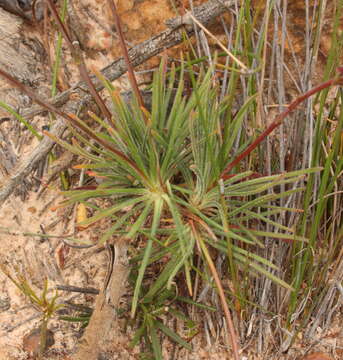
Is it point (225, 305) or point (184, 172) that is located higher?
point (184, 172)

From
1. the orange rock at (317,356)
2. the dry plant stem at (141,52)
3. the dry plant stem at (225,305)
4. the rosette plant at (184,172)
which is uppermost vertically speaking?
the dry plant stem at (141,52)

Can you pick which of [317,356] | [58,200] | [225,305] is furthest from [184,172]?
[317,356]

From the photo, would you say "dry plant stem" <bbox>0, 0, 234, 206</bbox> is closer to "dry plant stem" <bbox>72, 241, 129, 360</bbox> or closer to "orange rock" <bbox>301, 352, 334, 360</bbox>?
"dry plant stem" <bbox>72, 241, 129, 360</bbox>

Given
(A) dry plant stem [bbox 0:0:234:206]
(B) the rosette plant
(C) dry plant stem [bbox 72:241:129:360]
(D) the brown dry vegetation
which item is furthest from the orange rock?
(A) dry plant stem [bbox 0:0:234:206]

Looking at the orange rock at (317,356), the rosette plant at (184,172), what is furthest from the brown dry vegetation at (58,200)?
the rosette plant at (184,172)

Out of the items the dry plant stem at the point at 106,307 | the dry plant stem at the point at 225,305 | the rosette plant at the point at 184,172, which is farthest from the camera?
the dry plant stem at the point at 106,307

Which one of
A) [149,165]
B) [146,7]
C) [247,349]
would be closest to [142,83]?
[146,7]

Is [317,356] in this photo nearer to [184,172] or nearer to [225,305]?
[225,305]

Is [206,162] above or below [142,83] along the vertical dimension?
below

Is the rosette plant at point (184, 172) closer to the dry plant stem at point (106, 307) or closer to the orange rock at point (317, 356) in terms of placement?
the dry plant stem at point (106, 307)

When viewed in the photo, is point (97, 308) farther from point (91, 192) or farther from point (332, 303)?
point (332, 303)

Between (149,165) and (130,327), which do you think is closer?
(149,165)
